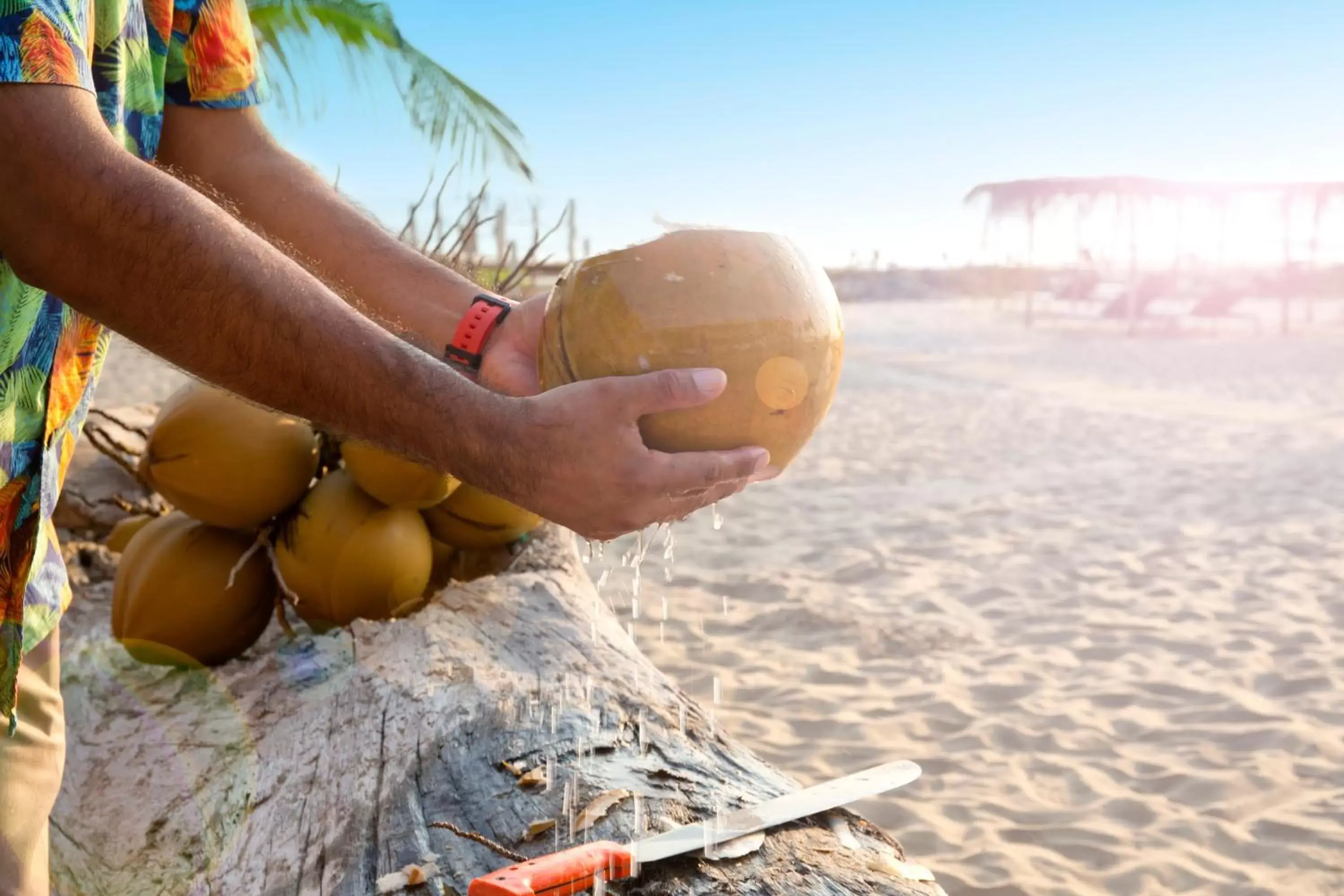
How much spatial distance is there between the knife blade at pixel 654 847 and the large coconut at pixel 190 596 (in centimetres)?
119

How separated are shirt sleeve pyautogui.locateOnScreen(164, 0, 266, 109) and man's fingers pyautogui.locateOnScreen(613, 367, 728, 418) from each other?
0.83 metres

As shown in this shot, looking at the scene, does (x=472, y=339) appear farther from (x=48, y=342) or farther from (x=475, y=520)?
(x=475, y=520)

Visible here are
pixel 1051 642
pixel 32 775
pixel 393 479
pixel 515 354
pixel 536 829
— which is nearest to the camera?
pixel 32 775

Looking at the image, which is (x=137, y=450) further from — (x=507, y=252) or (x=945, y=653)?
(x=945, y=653)

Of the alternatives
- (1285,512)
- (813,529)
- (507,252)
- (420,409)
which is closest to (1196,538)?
(1285,512)

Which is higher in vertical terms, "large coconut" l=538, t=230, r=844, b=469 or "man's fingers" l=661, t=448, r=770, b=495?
"large coconut" l=538, t=230, r=844, b=469

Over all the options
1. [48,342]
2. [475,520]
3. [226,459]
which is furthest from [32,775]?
[475,520]

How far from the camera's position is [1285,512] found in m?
5.57

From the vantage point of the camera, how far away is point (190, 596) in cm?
216

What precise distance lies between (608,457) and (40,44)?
0.61 m

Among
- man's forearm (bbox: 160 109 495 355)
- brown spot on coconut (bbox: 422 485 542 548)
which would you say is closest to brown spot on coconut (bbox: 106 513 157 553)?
brown spot on coconut (bbox: 422 485 542 548)

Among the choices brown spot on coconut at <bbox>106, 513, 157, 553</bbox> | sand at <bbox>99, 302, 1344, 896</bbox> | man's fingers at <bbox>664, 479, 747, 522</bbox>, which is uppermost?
man's fingers at <bbox>664, 479, 747, 522</bbox>

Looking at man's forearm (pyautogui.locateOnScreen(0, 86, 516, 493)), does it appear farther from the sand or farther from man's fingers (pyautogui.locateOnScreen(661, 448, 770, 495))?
the sand

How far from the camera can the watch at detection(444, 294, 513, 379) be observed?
148 centimetres
